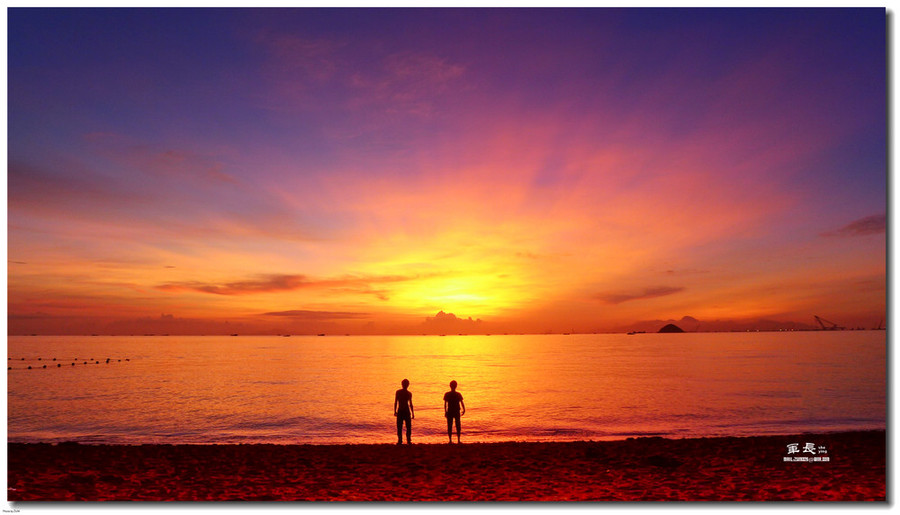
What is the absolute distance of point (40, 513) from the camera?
8633mm

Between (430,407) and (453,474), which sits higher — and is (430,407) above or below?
below

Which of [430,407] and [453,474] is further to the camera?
[430,407]

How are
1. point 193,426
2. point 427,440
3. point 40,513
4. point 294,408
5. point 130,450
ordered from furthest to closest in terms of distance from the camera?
1. point 294,408
2. point 193,426
3. point 427,440
4. point 130,450
5. point 40,513

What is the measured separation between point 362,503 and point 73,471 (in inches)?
239

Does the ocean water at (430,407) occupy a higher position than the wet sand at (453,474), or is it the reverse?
the wet sand at (453,474)

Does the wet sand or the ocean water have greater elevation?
the wet sand

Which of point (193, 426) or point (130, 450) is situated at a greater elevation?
point (130, 450)

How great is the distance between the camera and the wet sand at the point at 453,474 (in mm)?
9352

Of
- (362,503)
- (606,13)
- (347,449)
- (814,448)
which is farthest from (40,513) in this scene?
(814,448)

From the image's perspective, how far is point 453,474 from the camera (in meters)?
11.0

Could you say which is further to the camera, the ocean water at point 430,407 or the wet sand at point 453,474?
the ocean water at point 430,407

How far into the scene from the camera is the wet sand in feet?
30.7

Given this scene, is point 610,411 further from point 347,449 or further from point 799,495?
point 799,495
